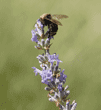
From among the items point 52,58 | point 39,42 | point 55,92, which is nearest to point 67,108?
point 55,92

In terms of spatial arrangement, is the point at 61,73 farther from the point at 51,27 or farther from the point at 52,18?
the point at 52,18

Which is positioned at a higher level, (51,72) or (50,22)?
(50,22)

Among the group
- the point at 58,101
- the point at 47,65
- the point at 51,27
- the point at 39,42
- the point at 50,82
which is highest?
the point at 51,27

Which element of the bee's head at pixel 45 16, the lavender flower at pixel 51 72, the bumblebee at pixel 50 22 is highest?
the bee's head at pixel 45 16

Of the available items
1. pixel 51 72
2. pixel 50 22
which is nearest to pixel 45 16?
pixel 50 22

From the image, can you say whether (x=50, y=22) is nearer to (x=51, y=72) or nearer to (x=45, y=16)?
(x=45, y=16)

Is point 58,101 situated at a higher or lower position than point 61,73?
lower

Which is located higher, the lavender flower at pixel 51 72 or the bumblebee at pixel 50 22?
the bumblebee at pixel 50 22

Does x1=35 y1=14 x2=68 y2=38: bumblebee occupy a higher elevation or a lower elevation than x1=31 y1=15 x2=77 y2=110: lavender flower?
higher
